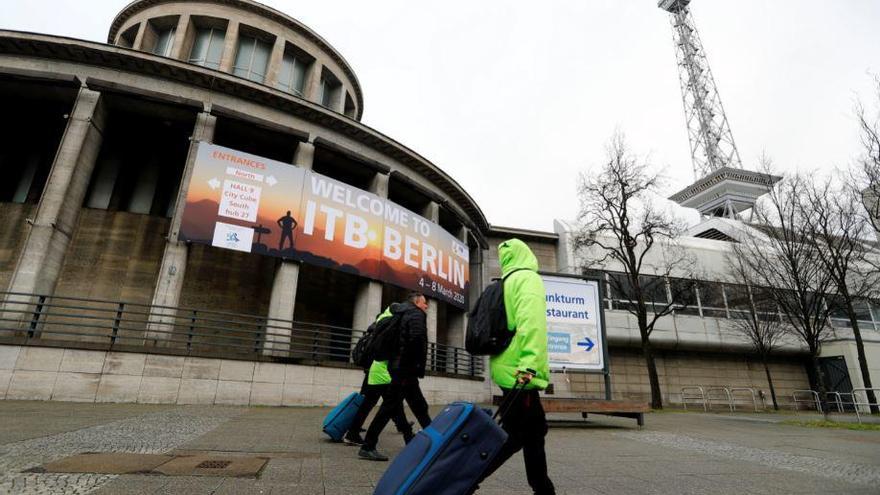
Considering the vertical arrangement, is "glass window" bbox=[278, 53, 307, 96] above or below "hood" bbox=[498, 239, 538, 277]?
above

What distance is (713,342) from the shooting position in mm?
24250

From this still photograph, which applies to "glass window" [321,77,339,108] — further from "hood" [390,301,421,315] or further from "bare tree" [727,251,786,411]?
"bare tree" [727,251,786,411]

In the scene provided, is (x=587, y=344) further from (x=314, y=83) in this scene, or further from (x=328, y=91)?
(x=328, y=91)

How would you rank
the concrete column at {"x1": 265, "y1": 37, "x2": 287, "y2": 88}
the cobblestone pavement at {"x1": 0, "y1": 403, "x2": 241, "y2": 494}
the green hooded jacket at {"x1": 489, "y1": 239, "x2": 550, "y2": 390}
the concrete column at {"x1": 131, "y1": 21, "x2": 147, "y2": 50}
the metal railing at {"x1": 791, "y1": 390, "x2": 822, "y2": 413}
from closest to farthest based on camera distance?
1. the green hooded jacket at {"x1": 489, "y1": 239, "x2": 550, "y2": 390}
2. the cobblestone pavement at {"x1": 0, "y1": 403, "x2": 241, "y2": 494}
3. the concrete column at {"x1": 131, "y1": 21, "x2": 147, "y2": 50}
4. the concrete column at {"x1": 265, "y1": 37, "x2": 287, "y2": 88}
5. the metal railing at {"x1": 791, "y1": 390, "x2": 822, "y2": 413}

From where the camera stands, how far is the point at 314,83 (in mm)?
21219

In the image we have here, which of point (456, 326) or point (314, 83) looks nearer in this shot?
point (314, 83)

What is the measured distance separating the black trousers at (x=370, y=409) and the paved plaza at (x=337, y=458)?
28 centimetres

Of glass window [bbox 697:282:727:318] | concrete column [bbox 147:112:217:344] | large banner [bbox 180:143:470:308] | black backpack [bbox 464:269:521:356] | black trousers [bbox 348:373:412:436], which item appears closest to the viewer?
black backpack [bbox 464:269:521:356]

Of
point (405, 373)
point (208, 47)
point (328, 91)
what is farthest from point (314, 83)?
point (405, 373)

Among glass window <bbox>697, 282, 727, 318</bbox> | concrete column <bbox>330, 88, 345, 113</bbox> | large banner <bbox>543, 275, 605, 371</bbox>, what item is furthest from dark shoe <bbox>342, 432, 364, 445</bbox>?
glass window <bbox>697, 282, 727, 318</bbox>

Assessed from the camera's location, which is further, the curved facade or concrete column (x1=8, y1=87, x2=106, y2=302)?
the curved facade

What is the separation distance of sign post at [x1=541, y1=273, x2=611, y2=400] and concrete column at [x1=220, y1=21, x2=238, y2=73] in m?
17.0

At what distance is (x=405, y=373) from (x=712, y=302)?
26.5 meters

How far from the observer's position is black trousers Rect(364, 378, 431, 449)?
4.54m
